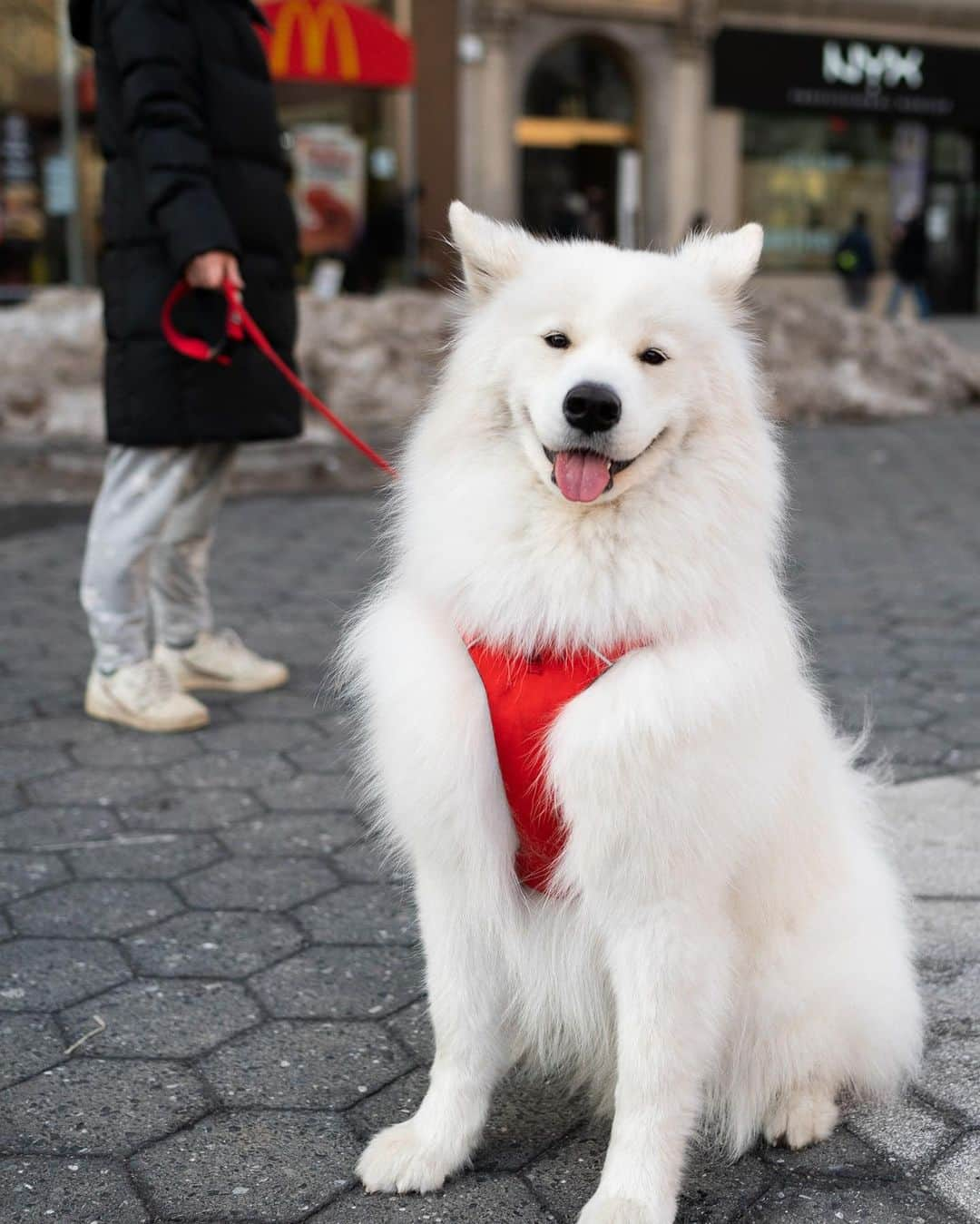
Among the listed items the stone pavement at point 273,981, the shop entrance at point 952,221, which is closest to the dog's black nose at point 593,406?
the stone pavement at point 273,981

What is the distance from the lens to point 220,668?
4.80m

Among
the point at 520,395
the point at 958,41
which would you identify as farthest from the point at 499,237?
the point at 958,41

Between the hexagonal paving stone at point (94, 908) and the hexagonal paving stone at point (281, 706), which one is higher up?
the hexagonal paving stone at point (281, 706)

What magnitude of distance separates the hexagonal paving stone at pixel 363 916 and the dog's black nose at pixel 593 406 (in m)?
1.51

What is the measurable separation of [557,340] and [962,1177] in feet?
4.95

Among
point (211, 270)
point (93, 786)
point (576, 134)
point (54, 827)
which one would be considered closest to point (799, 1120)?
point (54, 827)

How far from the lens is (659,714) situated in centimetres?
196

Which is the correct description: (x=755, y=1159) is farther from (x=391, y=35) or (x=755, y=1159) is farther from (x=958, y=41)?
(x=958, y=41)

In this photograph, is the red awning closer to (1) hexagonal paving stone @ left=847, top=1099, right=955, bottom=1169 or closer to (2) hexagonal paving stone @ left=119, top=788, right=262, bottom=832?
(2) hexagonal paving stone @ left=119, top=788, right=262, bottom=832

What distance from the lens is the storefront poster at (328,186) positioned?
18875mm

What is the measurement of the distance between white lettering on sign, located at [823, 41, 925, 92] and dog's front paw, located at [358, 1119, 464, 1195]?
26144 mm

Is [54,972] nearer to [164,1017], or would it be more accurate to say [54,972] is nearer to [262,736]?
[164,1017]

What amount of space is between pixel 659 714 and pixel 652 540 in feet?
0.85

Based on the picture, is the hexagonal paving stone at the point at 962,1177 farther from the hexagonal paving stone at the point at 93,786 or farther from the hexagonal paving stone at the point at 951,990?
the hexagonal paving stone at the point at 93,786
